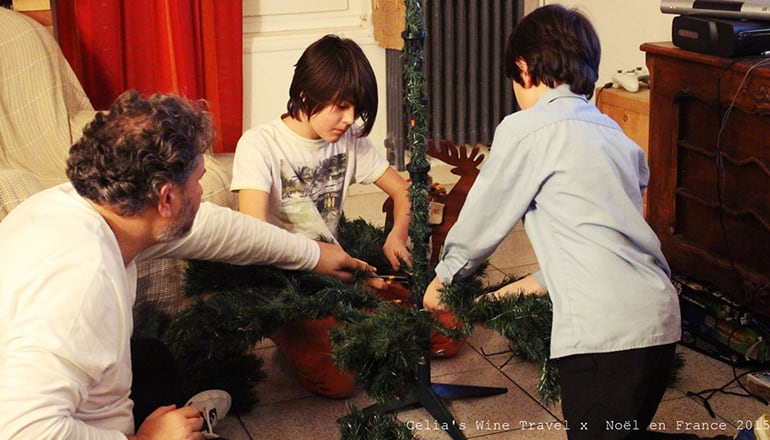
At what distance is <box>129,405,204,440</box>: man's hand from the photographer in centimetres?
148

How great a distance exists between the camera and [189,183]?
56.6 inches

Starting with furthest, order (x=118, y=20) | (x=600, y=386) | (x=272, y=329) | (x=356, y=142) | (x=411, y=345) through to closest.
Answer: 1. (x=118, y=20)
2. (x=356, y=142)
3. (x=272, y=329)
4. (x=411, y=345)
5. (x=600, y=386)

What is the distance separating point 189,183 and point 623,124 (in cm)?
216

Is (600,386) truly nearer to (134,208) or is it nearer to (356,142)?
(134,208)

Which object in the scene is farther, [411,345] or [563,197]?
[411,345]

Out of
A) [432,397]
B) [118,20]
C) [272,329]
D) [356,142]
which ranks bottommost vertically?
[432,397]

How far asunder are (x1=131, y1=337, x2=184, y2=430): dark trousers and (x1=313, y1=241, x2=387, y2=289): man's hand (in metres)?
0.39

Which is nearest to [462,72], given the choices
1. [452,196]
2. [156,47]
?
[156,47]

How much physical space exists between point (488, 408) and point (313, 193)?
695 millimetres

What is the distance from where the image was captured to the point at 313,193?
238cm

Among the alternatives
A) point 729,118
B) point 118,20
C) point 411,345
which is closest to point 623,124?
point 729,118

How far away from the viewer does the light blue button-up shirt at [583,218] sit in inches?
62.1

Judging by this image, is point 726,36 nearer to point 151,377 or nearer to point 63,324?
point 151,377

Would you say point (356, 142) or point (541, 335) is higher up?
point (356, 142)
